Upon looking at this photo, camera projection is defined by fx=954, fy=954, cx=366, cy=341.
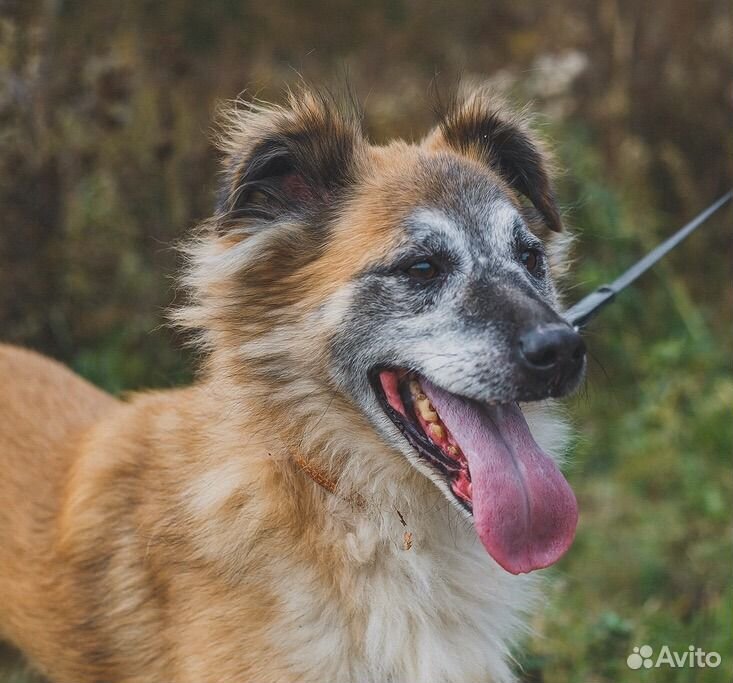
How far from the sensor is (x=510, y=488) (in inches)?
108

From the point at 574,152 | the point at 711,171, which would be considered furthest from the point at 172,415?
the point at 711,171

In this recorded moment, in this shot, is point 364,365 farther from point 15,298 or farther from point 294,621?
point 15,298

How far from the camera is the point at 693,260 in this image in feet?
23.5

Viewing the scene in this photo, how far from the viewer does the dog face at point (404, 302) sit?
2.72m

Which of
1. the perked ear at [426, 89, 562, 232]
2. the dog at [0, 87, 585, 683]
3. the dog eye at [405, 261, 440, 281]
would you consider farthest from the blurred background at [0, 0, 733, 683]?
the dog eye at [405, 261, 440, 281]

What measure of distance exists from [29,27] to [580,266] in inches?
149

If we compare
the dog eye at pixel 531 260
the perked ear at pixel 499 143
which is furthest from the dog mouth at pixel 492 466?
the perked ear at pixel 499 143

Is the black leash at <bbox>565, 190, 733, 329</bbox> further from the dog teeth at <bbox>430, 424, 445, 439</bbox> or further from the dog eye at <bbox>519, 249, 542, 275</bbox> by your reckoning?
the dog teeth at <bbox>430, 424, 445, 439</bbox>

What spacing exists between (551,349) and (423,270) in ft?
1.67

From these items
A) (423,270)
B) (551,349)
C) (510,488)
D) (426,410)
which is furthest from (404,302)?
(510,488)

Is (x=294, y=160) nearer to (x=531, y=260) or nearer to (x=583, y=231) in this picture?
(x=531, y=260)

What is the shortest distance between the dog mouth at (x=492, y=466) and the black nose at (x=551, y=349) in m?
0.27

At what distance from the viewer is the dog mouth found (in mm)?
2707

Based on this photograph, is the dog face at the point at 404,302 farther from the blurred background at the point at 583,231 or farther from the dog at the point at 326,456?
the blurred background at the point at 583,231
